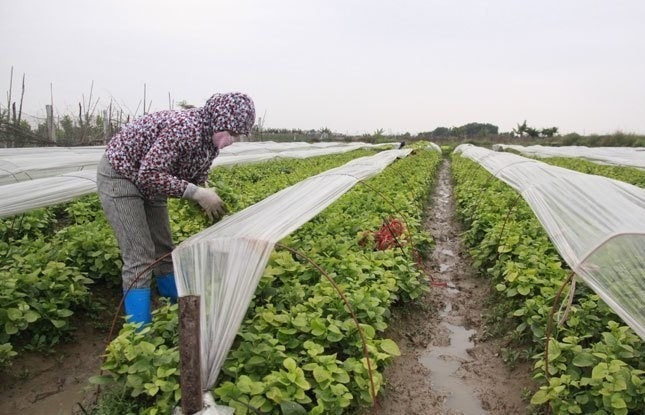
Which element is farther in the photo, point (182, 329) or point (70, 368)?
point (70, 368)

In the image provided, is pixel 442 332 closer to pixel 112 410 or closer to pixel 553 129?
pixel 112 410

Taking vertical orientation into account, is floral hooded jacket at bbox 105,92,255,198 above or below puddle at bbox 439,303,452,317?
above

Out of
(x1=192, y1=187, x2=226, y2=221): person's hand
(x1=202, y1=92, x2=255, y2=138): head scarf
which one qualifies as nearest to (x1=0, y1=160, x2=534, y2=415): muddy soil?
(x1=192, y1=187, x2=226, y2=221): person's hand

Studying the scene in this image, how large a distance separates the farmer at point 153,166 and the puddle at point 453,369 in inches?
77.8

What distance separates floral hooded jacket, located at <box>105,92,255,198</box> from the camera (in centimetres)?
265

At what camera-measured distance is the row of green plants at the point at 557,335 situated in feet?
7.60

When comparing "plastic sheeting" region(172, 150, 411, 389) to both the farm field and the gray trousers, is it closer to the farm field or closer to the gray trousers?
the gray trousers

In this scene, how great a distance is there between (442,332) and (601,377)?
5.93 ft

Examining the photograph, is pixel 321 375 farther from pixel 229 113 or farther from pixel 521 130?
Answer: pixel 521 130

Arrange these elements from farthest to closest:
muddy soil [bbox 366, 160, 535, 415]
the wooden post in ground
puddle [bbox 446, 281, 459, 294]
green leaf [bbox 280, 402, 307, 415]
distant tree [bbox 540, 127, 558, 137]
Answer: distant tree [bbox 540, 127, 558, 137]
puddle [bbox 446, 281, 459, 294]
muddy soil [bbox 366, 160, 535, 415]
green leaf [bbox 280, 402, 307, 415]
the wooden post in ground

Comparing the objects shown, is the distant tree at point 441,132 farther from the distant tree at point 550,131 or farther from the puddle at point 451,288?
the puddle at point 451,288

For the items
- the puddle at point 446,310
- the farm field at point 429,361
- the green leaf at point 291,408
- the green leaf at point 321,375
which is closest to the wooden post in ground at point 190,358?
the green leaf at point 291,408

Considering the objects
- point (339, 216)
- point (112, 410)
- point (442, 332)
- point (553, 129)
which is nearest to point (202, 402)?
point (112, 410)

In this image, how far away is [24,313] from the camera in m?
3.03
